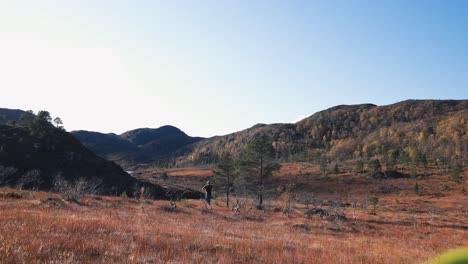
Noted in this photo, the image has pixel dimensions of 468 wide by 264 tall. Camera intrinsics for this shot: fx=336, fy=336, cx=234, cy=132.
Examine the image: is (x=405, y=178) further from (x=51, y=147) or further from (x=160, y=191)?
(x=51, y=147)

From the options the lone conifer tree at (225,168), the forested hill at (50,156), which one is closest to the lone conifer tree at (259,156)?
the lone conifer tree at (225,168)

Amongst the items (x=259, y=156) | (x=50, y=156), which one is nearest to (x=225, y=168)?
(x=259, y=156)

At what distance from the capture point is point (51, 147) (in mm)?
60000

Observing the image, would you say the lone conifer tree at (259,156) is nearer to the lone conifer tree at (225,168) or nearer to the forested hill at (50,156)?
the lone conifer tree at (225,168)

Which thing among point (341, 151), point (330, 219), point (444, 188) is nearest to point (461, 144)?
Answer: point (341, 151)

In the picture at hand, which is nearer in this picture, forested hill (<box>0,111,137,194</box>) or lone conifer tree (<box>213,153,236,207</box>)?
lone conifer tree (<box>213,153,236,207</box>)

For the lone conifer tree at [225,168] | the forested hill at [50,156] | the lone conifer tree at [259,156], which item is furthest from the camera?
the forested hill at [50,156]

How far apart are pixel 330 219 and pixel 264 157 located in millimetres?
16573

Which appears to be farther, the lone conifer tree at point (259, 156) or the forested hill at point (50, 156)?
the forested hill at point (50, 156)

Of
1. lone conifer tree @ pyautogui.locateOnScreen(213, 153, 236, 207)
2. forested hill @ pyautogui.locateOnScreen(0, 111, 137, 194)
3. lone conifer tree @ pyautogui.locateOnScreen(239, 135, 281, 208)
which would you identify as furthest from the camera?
forested hill @ pyautogui.locateOnScreen(0, 111, 137, 194)

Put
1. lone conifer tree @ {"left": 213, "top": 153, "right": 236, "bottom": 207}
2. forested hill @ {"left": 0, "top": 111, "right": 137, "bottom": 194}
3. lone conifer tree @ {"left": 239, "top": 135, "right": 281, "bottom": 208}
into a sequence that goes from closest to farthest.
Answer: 1. lone conifer tree @ {"left": 239, "top": 135, "right": 281, "bottom": 208}
2. lone conifer tree @ {"left": 213, "top": 153, "right": 236, "bottom": 207}
3. forested hill @ {"left": 0, "top": 111, "right": 137, "bottom": 194}

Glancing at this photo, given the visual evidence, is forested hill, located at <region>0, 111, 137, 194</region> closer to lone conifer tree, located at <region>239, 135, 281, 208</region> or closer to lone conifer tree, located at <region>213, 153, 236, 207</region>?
lone conifer tree, located at <region>213, 153, 236, 207</region>

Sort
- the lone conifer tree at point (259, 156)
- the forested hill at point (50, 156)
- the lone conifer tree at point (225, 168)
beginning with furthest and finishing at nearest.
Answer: the forested hill at point (50, 156)
the lone conifer tree at point (225, 168)
the lone conifer tree at point (259, 156)

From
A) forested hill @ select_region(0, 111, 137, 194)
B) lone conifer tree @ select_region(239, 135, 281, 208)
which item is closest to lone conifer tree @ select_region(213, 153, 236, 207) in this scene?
lone conifer tree @ select_region(239, 135, 281, 208)
